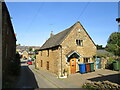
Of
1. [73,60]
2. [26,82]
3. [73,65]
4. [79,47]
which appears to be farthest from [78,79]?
[79,47]

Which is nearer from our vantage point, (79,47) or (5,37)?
(5,37)

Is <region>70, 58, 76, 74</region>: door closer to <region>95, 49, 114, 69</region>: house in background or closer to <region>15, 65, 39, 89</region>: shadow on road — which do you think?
<region>95, 49, 114, 69</region>: house in background

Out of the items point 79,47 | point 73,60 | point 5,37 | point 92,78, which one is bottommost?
point 92,78

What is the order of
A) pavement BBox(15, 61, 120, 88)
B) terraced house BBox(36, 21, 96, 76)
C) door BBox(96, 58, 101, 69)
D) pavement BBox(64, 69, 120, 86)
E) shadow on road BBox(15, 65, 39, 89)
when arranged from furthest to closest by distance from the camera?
door BBox(96, 58, 101, 69) → terraced house BBox(36, 21, 96, 76) → pavement BBox(64, 69, 120, 86) → pavement BBox(15, 61, 120, 88) → shadow on road BBox(15, 65, 39, 89)

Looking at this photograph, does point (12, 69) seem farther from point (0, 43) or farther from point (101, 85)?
point (101, 85)

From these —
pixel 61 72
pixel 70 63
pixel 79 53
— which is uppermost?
pixel 79 53

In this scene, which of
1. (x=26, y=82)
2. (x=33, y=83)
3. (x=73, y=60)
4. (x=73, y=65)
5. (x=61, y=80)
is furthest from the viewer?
(x=73, y=60)

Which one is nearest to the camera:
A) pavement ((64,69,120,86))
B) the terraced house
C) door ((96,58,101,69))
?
pavement ((64,69,120,86))

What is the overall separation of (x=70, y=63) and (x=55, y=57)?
8.04ft

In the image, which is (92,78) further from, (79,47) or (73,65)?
(79,47)

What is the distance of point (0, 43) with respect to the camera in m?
9.80

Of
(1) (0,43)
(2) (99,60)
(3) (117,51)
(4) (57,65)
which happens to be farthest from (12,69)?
(2) (99,60)

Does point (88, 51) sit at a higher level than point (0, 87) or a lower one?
higher

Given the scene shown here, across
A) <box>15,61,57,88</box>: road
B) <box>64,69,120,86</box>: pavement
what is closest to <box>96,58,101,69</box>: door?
<box>64,69,120,86</box>: pavement
